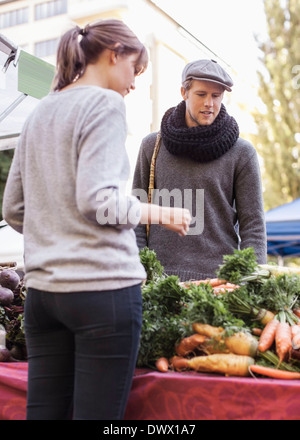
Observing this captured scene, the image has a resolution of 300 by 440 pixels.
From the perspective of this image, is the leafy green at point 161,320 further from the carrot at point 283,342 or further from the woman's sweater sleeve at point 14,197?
the woman's sweater sleeve at point 14,197

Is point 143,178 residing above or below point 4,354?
above

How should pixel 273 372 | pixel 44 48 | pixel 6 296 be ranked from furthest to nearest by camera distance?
1. pixel 44 48
2. pixel 6 296
3. pixel 273 372

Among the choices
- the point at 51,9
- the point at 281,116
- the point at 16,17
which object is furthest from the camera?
the point at 281,116

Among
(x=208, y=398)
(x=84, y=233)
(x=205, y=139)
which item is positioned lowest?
(x=208, y=398)

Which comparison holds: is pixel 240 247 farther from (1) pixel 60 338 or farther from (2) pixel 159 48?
→ (2) pixel 159 48

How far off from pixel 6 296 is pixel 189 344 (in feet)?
3.82

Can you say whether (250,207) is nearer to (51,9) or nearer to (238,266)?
(238,266)

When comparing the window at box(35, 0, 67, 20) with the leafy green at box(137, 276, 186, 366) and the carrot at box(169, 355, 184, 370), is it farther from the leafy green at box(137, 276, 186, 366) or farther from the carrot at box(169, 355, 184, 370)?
the carrot at box(169, 355, 184, 370)

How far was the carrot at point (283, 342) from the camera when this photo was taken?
1688 mm

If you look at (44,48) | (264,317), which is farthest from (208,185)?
(44,48)

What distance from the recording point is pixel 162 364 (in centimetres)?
170

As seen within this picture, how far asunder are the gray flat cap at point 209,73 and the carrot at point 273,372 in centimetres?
128
